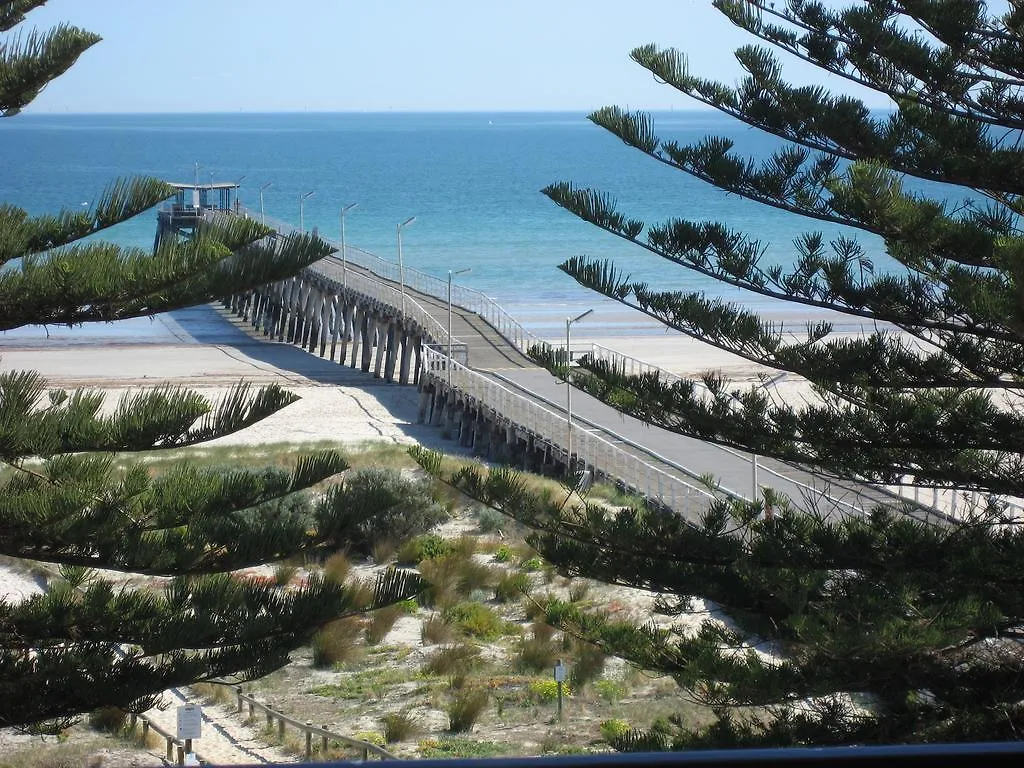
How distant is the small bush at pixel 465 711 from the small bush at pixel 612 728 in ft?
3.49

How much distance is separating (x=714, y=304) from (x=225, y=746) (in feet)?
17.6

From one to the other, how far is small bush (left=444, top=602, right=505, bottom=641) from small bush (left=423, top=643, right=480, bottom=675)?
0.69 meters

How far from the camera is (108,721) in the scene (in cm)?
1026

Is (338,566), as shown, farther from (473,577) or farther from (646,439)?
(646,439)

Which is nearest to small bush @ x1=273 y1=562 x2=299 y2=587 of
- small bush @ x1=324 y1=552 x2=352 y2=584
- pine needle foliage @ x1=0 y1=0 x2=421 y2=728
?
small bush @ x1=324 y1=552 x2=352 y2=584

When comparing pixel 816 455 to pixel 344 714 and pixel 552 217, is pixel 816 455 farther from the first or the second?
pixel 552 217

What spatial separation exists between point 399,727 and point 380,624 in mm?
2864

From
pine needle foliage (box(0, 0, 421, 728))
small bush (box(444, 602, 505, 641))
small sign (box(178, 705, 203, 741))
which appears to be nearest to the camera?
pine needle foliage (box(0, 0, 421, 728))

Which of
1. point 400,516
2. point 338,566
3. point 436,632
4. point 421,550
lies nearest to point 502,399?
point 400,516

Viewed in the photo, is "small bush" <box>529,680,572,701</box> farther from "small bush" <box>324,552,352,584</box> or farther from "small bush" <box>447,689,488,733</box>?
"small bush" <box>324,552,352,584</box>

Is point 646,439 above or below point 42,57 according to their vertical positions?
below

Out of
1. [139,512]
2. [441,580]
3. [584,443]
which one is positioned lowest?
[441,580]

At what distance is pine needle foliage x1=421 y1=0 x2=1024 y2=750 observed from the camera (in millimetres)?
6758

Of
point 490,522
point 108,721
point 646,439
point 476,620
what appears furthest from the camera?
point 646,439
